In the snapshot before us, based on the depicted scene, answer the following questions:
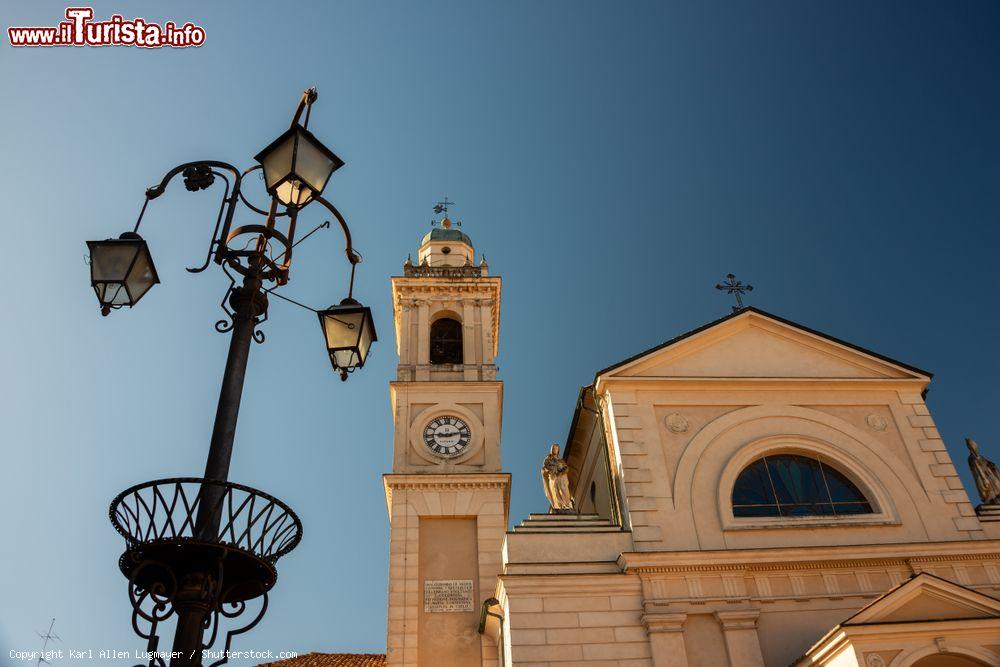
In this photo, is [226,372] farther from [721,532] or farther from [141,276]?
[721,532]

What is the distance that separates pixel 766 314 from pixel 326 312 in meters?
14.3

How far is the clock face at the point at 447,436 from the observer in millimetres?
22922

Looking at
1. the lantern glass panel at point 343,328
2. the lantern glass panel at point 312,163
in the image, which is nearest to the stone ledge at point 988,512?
the lantern glass panel at point 343,328

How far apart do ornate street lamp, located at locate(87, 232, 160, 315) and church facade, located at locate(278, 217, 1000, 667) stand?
34.1ft

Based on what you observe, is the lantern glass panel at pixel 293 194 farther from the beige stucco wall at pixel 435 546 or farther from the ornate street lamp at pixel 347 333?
the beige stucco wall at pixel 435 546

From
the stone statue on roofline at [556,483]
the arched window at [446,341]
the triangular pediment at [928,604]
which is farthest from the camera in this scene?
the arched window at [446,341]

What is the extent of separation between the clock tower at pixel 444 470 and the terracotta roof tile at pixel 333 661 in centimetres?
547

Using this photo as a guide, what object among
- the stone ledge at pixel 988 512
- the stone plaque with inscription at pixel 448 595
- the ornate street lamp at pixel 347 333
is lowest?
the ornate street lamp at pixel 347 333

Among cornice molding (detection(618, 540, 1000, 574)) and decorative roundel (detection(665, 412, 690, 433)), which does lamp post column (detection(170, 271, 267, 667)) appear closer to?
cornice molding (detection(618, 540, 1000, 574))

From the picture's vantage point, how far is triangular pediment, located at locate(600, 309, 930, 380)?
1802 centimetres

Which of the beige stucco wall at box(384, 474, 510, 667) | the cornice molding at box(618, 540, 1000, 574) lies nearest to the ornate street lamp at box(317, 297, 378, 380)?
the cornice molding at box(618, 540, 1000, 574)

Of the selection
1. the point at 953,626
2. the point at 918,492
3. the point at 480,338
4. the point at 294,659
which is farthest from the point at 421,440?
the point at 953,626

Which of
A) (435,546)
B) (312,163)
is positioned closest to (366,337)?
(312,163)

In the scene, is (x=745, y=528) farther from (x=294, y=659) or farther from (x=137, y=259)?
(x=294, y=659)
